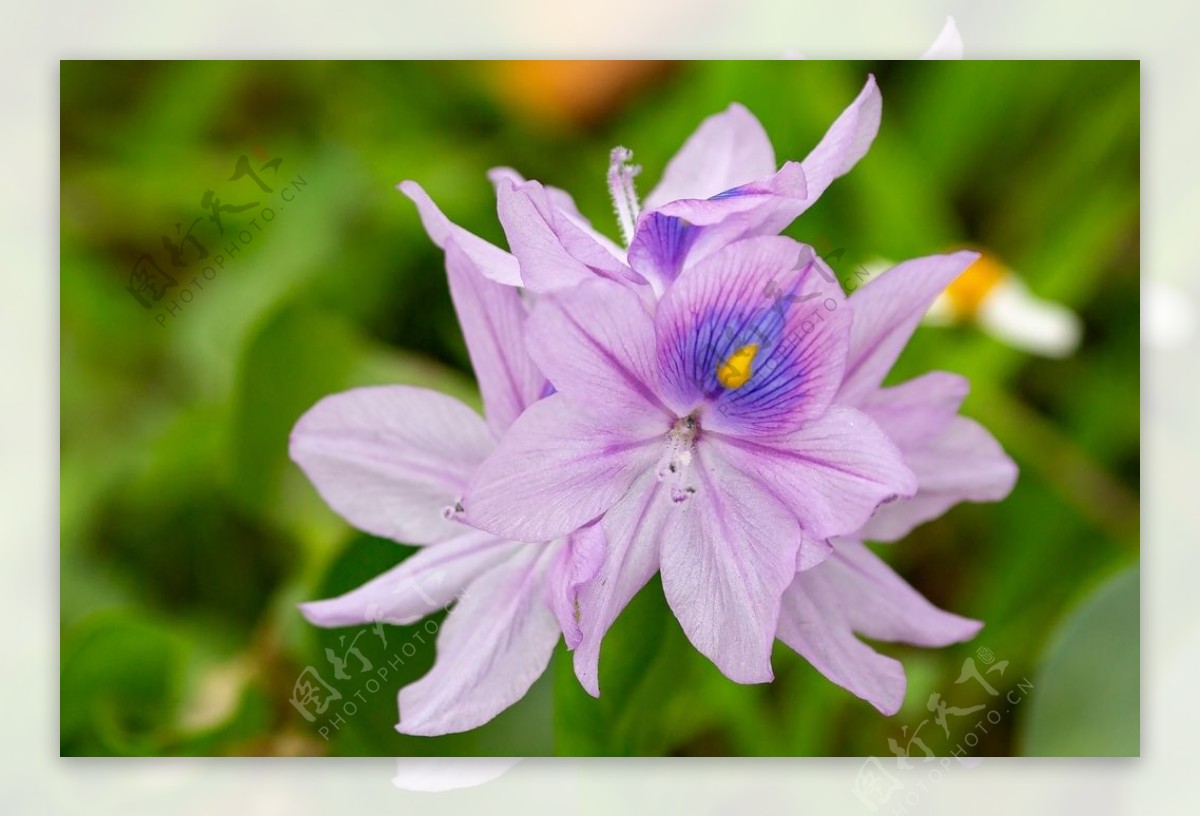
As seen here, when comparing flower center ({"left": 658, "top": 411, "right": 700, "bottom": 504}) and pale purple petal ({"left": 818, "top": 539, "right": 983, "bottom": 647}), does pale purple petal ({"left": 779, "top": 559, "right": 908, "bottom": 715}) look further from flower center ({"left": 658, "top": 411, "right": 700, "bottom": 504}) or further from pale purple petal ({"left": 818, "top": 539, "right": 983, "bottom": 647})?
flower center ({"left": 658, "top": 411, "right": 700, "bottom": 504})

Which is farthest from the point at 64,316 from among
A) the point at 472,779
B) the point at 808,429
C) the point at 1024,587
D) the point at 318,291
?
the point at 1024,587

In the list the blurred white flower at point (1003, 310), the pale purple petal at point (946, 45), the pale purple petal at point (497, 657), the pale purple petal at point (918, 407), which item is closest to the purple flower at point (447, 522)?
the pale purple petal at point (497, 657)

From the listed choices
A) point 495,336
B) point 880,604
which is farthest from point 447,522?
point 880,604

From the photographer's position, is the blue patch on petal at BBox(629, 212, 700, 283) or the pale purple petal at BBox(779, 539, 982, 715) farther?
the pale purple petal at BBox(779, 539, 982, 715)

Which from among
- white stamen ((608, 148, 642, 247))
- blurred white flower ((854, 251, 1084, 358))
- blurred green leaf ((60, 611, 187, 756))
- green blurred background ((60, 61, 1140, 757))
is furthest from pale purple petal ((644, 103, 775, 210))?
blurred green leaf ((60, 611, 187, 756))

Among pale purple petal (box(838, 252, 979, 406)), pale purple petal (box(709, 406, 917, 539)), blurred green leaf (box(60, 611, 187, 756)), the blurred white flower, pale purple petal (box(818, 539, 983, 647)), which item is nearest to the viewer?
pale purple petal (box(709, 406, 917, 539))

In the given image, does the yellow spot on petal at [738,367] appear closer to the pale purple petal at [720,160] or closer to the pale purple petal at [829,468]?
the pale purple petal at [829,468]

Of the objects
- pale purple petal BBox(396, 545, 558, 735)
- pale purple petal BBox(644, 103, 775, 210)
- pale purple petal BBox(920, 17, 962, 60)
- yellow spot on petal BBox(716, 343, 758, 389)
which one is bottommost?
pale purple petal BBox(396, 545, 558, 735)

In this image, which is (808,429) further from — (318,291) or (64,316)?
(64,316)
